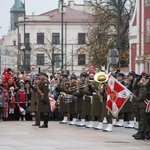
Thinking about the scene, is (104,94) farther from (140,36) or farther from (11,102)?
(140,36)

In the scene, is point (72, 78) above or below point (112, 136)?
above

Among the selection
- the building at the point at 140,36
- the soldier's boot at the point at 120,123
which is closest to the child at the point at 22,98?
the soldier's boot at the point at 120,123

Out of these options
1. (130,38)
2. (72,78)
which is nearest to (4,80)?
(72,78)

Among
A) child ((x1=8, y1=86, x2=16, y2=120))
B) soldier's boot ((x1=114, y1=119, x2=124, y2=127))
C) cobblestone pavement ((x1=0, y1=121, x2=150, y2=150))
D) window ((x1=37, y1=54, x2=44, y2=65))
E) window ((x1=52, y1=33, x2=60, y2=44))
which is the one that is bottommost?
cobblestone pavement ((x1=0, y1=121, x2=150, y2=150))

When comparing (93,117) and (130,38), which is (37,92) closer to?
(93,117)

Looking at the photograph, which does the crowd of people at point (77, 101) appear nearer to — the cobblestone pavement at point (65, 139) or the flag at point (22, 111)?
the flag at point (22, 111)

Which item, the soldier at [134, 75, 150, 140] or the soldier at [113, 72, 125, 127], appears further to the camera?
the soldier at [113, 72, 125, 127]

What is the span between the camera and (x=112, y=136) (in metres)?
22.0

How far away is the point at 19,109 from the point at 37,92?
480 centimetres

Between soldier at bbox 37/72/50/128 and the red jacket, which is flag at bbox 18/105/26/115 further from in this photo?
soldier at bbox 37/72/50/128

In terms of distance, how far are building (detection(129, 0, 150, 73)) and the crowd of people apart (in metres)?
27.6

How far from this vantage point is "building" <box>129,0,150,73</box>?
58.4 metres

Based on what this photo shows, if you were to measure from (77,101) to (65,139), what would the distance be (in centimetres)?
592

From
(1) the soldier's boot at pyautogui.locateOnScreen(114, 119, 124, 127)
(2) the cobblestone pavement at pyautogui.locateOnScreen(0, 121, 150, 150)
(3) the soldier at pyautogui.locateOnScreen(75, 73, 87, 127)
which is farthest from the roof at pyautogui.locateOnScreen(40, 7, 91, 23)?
(2) the cobblestone pavement at pyautogui.locateOnScreen(0, 121, 150, 150)
